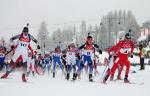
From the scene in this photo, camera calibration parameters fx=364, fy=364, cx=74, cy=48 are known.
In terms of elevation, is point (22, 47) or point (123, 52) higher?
point (22, 47)

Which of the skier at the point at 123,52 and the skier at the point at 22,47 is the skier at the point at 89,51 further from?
the skier at the point at 22,47

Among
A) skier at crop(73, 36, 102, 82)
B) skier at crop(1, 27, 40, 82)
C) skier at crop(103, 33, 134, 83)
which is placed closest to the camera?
skier at crop(1, 27, 40, 82)

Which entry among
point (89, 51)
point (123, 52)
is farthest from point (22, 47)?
point (123, 52)

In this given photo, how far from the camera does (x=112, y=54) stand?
1820 cm

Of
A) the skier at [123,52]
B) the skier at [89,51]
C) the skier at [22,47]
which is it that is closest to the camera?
the skier at [22,47]

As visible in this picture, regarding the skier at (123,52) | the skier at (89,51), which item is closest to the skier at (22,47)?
the skier at (89,51)

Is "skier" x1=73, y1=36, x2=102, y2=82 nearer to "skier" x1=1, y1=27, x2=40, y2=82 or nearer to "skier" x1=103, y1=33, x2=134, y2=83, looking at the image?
"skier" x1=103, y1=33, x2=134, y2=83

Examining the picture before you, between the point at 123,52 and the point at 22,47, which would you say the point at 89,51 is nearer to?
the point at 123,52

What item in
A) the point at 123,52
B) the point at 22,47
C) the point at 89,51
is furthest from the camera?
the point at 89,51

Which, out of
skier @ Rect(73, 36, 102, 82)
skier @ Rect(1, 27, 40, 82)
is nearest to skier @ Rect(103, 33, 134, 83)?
skier @ Rect(73, 36, 102, 82)

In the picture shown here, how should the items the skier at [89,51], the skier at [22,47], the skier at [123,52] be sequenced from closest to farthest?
1. the skier at [22,47]
2. the skier at [123,52]
3. the skier at [89,51]

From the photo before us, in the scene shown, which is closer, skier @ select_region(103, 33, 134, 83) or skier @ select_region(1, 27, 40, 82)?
skier @ select_region(1, 27, 40, 82)

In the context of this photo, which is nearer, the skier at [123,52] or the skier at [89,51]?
the skier at [123,52]

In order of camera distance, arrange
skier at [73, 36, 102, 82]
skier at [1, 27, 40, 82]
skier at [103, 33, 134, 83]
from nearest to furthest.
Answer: skier at [1, 27, 40, 82], skier at [103, 33, 134, 83], skier at [73, 36, 102, 82]
